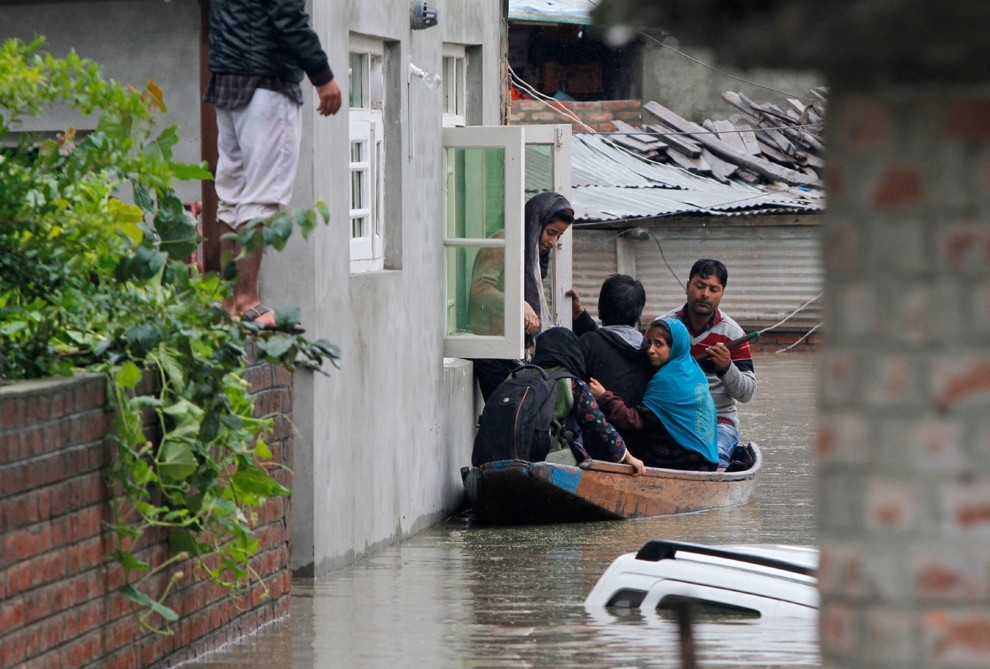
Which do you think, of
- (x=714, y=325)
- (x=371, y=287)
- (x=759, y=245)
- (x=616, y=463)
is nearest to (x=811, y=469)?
(x=714, y=325)

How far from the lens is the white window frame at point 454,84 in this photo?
11.2m

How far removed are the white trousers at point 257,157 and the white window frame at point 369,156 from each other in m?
1.61

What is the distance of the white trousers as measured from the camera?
7418 mm

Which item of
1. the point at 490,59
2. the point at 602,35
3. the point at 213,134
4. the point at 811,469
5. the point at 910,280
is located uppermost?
the point at 490,59

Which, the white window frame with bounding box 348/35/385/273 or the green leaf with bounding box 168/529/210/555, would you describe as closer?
the green leaf with bounding box 168/529/210/555

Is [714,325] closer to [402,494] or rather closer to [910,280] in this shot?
[402,494]

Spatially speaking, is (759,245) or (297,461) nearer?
(297,461)

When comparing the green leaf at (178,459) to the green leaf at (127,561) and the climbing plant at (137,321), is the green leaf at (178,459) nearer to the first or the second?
the climbing plant at (137,321)

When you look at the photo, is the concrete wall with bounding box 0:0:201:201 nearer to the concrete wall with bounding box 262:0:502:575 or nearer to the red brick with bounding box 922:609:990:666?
the concrete wall with bounding box 262:0:502:575

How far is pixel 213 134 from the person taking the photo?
8.18 meters

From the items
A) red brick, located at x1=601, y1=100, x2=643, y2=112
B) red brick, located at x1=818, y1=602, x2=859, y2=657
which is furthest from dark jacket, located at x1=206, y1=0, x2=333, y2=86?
red brick, located at x1=601, y1=100, x2=643, y2=112

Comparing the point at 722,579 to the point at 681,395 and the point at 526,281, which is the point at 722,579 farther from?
the point at 526,281

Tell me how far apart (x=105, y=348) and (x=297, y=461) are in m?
2.66

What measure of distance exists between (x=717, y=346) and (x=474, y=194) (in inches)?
76.8
